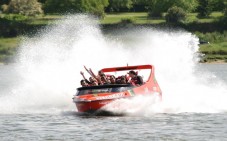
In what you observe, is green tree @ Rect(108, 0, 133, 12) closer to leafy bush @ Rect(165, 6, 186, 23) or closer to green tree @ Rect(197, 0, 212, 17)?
green tree @ Rect(197, 0, 212, 17)

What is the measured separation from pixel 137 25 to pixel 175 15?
8.28 m

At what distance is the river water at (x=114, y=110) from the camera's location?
109ft

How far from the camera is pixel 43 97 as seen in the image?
43.9m

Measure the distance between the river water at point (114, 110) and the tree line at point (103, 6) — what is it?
197 feet

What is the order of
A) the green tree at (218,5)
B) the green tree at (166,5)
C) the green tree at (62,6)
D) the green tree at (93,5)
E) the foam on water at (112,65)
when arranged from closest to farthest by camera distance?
1. the foam on water at (112,65)
2. the green tree at (166,5)
3. the green tree at (93,5)
4. the green tree at (62,6)
5. the green tree at (218,5)

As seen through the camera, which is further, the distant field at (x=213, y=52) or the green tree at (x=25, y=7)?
the green tree at (x=25, y=7)

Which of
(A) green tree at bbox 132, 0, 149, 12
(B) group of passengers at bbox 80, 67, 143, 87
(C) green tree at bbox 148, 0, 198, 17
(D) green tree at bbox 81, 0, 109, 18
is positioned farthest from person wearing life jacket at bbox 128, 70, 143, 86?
(A) green tree at bbox 132, 0, 149, 12

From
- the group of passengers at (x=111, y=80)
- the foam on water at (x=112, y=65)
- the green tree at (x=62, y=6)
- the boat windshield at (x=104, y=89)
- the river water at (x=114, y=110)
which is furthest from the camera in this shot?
the green tree at (x=62, y=6)

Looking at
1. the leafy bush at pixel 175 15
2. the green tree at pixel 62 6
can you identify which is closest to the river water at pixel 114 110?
the leafy bush at pixel 175 15

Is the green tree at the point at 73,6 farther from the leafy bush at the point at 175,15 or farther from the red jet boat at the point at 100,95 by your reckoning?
the red jet boat at the point at 100,95

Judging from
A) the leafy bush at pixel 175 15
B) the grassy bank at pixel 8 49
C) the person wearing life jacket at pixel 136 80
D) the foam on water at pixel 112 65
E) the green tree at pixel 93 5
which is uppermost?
the person wearing life jacket at pixel 136 80

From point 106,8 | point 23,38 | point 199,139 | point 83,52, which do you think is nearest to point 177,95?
point 83,52

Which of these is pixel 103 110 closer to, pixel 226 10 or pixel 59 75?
pixel 59 75

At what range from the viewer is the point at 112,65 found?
50531 mm
